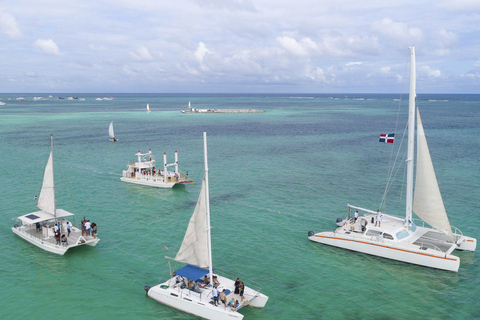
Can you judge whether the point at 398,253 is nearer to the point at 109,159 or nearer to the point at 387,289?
the point at 387,289

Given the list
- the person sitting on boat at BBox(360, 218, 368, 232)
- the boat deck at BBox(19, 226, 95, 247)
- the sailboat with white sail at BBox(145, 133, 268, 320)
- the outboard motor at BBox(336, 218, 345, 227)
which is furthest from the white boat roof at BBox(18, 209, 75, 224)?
the person sitting on boat at BBox(360, 218, 368, 232)

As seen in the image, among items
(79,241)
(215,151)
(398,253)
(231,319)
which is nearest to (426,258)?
(398,253)

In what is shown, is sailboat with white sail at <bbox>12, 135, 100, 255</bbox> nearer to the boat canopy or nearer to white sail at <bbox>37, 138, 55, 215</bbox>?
white sail at <bbox>37, 138, 55, 215</bbox>

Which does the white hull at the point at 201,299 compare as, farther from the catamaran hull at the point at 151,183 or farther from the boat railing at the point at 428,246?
the catamaran hull at the point at 151,183

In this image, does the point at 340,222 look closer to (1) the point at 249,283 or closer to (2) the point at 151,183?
(1) the point at 249,283

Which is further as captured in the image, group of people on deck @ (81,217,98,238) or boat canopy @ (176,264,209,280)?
group of people on deck @ (81,217,98,238)

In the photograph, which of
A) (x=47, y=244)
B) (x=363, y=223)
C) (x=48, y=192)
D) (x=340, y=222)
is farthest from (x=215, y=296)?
(x=48, y=192)
